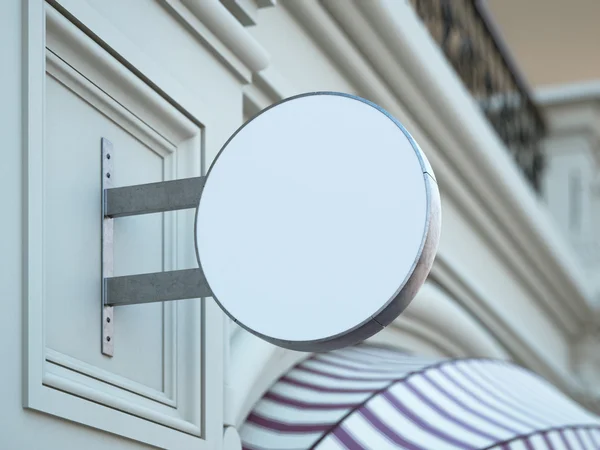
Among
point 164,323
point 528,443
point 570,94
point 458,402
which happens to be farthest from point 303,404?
point 570,94

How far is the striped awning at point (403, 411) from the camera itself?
2861 millimetres

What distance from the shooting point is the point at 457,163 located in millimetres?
4750

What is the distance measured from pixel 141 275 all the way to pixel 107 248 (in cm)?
9

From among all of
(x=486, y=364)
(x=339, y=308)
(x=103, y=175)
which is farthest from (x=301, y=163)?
(x=486, y=364)

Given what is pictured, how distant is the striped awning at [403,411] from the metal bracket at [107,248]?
2.79 ft

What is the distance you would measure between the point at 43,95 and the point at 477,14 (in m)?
4.25

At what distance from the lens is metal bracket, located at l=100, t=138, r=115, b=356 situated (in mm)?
2059

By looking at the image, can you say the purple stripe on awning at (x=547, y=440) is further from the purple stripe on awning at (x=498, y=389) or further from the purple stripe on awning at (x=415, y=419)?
the purple stripe on awning at (x=415, y=419)

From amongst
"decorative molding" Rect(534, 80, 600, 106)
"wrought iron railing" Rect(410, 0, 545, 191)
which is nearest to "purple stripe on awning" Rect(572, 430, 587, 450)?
"wrought iron railing" Rect(410, 0, 545, 191)

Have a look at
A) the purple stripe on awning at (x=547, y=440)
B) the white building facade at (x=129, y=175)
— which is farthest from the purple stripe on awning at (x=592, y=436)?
the white building facade at (x=129, y=175)

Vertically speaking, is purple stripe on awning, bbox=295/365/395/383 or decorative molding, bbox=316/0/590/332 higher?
decorative molding, bbox=316/0/590/332

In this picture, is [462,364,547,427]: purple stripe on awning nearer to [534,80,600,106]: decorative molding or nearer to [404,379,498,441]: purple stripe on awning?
[404,379,498,441]: purple stripe on awning

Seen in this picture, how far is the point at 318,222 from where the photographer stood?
1.85 m

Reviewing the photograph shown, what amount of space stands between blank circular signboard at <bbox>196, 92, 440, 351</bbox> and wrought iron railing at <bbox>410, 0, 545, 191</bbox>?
10.4 feet
